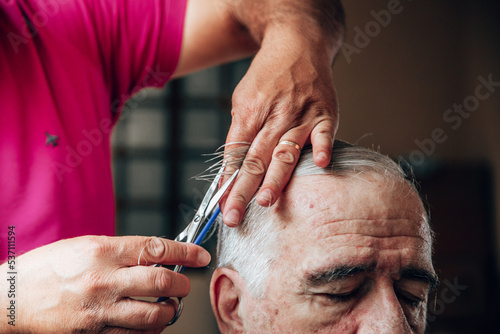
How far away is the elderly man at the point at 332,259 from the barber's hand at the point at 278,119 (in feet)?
0.27

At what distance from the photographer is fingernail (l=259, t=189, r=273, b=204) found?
83 cm

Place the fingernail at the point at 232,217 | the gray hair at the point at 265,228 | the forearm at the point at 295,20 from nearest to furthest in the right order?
the fingernail at the point at 232,217 → the gray hair at the point at 265,228 → the forearm at the point at 295,20

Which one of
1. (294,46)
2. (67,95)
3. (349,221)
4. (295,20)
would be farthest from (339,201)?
(67,95)

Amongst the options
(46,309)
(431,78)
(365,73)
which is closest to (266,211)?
(46,309)

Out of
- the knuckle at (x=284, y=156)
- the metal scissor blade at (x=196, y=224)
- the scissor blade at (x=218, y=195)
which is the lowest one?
the metal scissor blade at (x=196, y=224)

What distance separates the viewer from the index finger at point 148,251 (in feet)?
2.37

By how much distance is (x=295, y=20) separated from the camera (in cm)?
109

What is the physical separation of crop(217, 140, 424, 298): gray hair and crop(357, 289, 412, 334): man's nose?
21cm

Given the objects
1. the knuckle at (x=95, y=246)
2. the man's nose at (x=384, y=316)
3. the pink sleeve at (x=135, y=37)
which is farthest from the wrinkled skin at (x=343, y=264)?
the pink sleeve at (x=135, y=37)

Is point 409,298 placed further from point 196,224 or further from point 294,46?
point 294,46

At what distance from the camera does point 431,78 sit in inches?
112

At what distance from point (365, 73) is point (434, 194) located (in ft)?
7.48

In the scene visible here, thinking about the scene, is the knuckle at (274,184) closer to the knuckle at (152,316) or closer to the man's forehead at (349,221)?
the man's forehead at (349,221)

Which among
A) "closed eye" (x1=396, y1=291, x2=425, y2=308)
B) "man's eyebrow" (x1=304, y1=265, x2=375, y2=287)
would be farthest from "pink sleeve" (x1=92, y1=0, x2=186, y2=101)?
"closed eye" (x1=396, y1=291, x2=425, y2=308)
